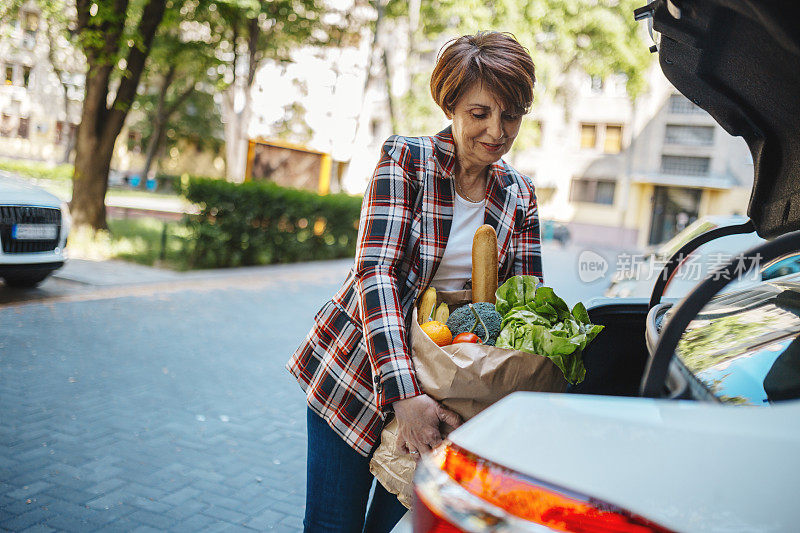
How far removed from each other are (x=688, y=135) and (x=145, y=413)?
4716 cm

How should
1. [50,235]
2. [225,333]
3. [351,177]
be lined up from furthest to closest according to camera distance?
[351,177] → [50,235] → [225,333]

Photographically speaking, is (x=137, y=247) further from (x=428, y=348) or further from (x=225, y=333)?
(x=428, y=348)

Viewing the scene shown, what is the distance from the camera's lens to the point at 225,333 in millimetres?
7828

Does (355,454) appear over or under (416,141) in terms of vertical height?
under

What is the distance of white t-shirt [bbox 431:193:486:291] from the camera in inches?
81.4

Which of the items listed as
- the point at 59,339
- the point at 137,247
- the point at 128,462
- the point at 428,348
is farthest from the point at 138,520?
the point at 137,247

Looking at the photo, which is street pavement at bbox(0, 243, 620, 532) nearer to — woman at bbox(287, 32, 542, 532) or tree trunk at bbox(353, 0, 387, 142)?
woman at bbox(287, 32, 542, 532)

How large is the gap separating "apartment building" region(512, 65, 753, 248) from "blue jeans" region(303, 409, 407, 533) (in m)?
45.5

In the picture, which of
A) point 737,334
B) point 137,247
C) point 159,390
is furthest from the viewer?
point 137,247

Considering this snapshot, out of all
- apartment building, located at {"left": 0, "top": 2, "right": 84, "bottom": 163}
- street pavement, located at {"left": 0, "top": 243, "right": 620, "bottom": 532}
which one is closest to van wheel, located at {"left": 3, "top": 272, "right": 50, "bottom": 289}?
street pavement, located at {"left": 0, "top": 243, "right": 620, "bottom": 532}

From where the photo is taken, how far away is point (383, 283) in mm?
1854

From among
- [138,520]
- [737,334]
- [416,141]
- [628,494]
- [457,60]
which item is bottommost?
[138,520]

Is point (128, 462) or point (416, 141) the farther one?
point (128, 462)

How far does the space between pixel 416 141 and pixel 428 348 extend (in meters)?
0.68
